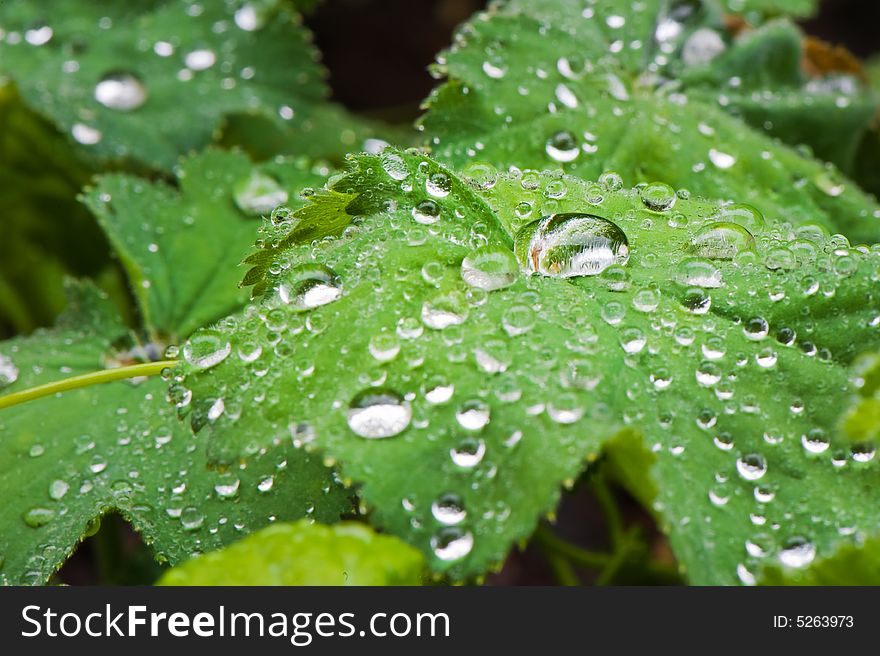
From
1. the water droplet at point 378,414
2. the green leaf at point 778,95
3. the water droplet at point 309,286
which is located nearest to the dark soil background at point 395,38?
the green leaf at point 778,95

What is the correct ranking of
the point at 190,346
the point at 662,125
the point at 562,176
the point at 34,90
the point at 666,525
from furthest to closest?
the point at 34,90 → the point at 662,125 → the point at 562,176 → the point at 190,346 → the point at 666,525

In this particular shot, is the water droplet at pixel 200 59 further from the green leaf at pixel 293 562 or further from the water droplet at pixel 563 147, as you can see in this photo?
the green leaf at pixel 293 562

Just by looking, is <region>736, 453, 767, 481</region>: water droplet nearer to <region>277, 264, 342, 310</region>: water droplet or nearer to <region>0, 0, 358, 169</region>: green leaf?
<region>277, 264, 342, 310</region>: water droplet

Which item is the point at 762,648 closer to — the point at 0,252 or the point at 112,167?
the point at 112,167

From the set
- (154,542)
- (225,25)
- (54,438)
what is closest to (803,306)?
(154,542)

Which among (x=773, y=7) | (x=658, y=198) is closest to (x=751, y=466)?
(x=658, y=198)

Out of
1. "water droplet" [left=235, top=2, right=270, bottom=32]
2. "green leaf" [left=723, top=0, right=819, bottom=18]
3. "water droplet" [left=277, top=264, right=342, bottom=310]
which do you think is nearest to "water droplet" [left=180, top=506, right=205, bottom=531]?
"water droplet" [left=277, top=264, right=342, bottom=310]

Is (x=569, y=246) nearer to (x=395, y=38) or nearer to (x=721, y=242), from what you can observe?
(x=721, y=242)
